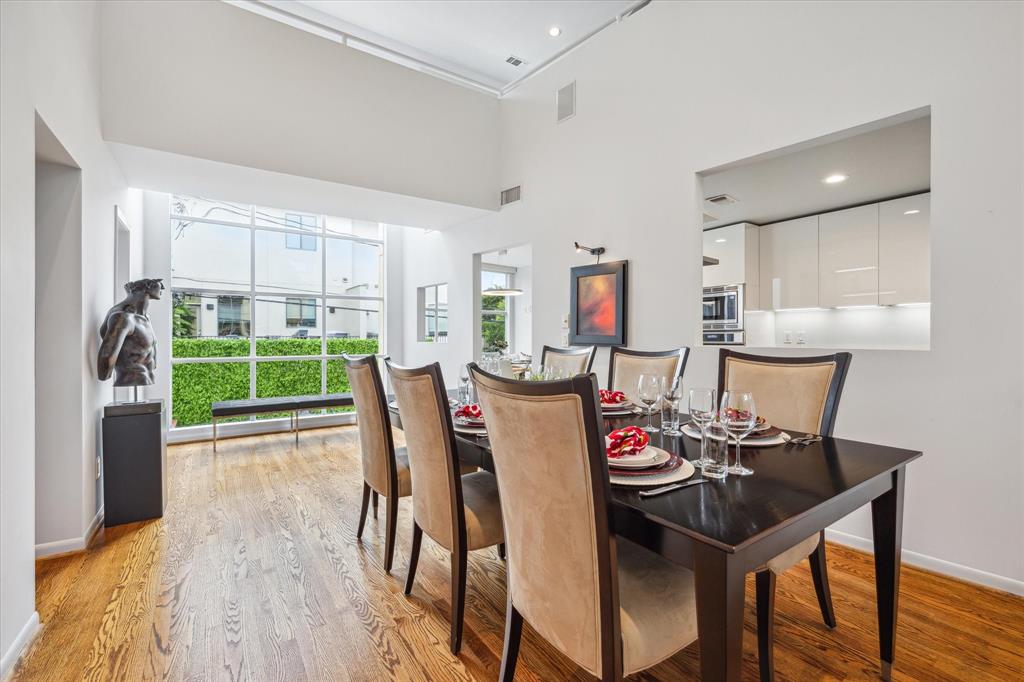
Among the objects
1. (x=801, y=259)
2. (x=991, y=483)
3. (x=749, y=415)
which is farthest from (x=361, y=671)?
(x=801, y=259)

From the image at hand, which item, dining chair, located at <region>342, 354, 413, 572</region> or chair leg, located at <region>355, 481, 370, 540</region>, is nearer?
dining chair, located at <region>342, 354, 413, 572</region>

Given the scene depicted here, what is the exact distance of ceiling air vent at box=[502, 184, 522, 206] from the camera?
16.2 ft

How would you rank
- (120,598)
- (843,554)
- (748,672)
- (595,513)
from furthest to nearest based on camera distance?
(843,554)
(120,598)
(748,672)
(595,513)

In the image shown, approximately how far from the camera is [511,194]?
16.5 ft

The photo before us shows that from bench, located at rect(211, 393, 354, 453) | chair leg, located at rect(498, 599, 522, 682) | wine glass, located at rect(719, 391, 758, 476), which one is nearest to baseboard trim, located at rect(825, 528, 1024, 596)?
wine glass, located at rect(719, 391, 758, 476)

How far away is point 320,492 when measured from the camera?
355 cm

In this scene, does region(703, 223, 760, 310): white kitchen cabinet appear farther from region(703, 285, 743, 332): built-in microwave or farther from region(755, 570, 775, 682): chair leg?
region(755, 570, 775, 682): chair leg

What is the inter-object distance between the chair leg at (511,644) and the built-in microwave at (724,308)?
4.82 metres

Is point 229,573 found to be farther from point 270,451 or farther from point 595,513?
point 270,451

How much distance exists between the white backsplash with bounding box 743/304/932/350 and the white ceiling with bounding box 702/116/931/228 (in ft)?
3.60

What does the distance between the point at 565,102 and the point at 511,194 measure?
3.37 feet

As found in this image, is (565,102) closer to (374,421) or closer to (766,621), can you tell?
(374,421)

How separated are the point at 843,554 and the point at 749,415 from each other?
1834 millimetres

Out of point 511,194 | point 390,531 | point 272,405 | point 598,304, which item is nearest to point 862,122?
point 598,304
